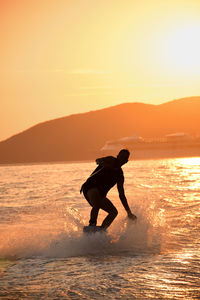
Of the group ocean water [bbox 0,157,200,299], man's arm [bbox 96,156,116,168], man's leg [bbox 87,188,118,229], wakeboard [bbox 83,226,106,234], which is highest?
man's arm [bbox 96,156,116,168]

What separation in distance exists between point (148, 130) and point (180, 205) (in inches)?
7136

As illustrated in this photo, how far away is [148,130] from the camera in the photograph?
193250 millimetres

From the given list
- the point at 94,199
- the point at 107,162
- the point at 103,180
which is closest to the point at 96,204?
the point at 94,199

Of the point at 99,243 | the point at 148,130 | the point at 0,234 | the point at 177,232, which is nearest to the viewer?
the point at 99,243

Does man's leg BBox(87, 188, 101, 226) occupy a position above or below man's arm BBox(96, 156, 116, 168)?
below

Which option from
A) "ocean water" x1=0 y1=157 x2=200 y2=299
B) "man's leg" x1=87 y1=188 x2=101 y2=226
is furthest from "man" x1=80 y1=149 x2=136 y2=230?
"ocean water" x1=0 y1=157 x2=200 y2=299

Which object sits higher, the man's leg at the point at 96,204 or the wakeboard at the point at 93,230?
the man's leg at the point at 96,204

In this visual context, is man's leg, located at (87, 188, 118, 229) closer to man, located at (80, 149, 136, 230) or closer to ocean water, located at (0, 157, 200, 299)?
man, located at (80, 149, 136, 230)

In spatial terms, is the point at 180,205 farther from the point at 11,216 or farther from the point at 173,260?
the point at 173,260

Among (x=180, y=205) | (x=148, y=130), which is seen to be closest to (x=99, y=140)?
(x=148, y=130)

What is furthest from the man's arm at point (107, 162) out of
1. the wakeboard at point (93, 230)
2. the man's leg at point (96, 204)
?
the wakeboard at point (93, 230)

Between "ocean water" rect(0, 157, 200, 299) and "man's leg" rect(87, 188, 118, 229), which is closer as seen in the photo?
"ocean water" rect(0, 157, 200, 299)

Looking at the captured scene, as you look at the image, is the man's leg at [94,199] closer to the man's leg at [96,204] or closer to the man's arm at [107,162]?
the man's leg at [96,204]

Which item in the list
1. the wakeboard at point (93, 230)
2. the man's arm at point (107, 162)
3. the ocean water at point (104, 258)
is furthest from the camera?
the wakeboard at point (93, 230)
